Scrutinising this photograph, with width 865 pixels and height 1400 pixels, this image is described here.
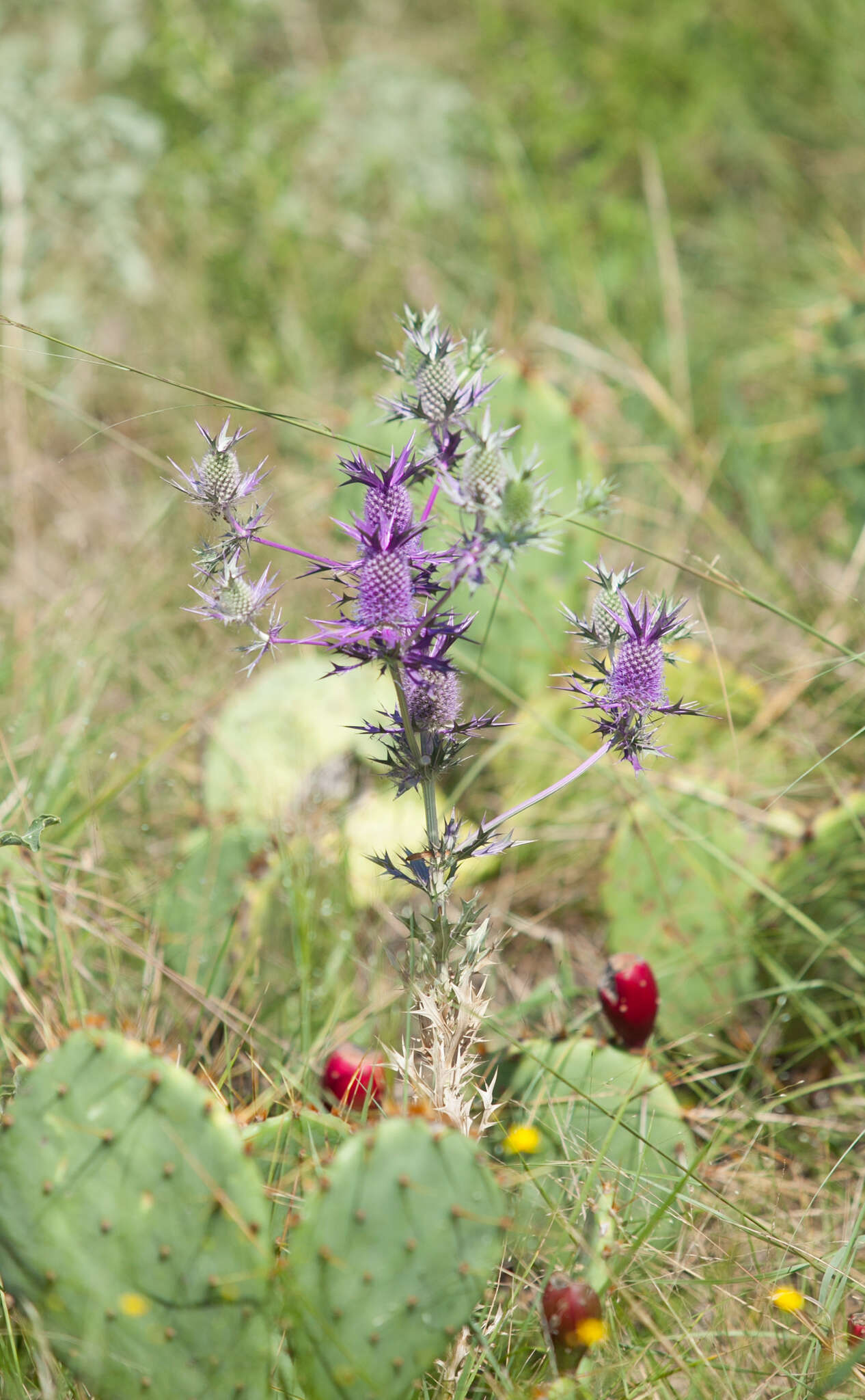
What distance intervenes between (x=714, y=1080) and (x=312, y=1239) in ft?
3.37

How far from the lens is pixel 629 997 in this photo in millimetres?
1495

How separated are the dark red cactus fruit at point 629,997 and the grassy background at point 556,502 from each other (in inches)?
3.6

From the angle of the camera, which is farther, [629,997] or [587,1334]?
[629,997]

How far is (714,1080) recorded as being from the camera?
6.04ft

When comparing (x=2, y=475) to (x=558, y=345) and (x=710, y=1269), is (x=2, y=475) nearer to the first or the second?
(x=558, y=345)

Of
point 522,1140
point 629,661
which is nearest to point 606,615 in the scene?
point 629,661

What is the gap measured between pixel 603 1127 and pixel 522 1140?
26 cm

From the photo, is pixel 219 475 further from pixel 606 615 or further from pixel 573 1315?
pixel 573 1315

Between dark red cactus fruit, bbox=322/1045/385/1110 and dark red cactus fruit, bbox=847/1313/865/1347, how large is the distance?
59 centimetres

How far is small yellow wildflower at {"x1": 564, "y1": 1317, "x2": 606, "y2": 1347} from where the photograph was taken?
3.54 ft

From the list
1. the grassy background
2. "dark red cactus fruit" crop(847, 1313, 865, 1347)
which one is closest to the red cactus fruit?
the grassy background

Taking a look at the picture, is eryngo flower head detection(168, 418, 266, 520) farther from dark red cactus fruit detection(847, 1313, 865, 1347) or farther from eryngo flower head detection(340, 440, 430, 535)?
dark red cactus fruit detection(847, 1313, 865, 1347)

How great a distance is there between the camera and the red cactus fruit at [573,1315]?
42.9 inches

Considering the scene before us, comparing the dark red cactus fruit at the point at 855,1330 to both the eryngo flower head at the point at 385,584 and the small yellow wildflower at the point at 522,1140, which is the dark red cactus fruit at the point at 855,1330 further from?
the eryngo flower head at the point at 385,584
